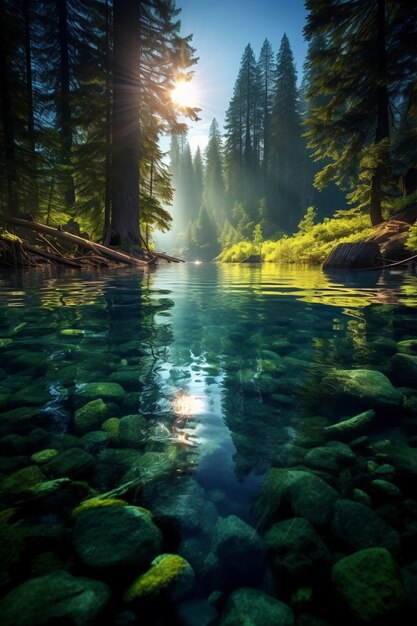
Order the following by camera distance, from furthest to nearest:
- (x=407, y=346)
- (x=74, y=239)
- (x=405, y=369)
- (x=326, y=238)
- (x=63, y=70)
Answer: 1. (x=63, y=70)
2. (x=326, y=238)
3. (x=74, y=239)
4. (x=407, y=346)
5. (x=405, y=369)

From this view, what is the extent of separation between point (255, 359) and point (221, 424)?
93cm

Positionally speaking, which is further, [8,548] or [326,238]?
[326,238]

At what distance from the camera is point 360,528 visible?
1013 millimetres

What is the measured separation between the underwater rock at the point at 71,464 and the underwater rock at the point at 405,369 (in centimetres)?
174

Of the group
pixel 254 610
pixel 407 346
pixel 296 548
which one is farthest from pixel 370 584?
pixel 407 346

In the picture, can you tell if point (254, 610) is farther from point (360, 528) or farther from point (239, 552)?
point (360, 528)

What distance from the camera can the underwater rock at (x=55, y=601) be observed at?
2.40 feet

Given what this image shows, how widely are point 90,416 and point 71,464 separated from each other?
0.35m

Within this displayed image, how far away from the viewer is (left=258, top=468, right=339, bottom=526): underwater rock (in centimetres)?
108

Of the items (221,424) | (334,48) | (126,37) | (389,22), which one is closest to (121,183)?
(126,37)

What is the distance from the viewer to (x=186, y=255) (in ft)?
196

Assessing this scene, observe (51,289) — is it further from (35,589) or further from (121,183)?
(121,183)

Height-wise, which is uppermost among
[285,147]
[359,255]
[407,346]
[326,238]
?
[285,147]

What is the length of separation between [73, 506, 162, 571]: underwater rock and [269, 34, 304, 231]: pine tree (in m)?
45.6
